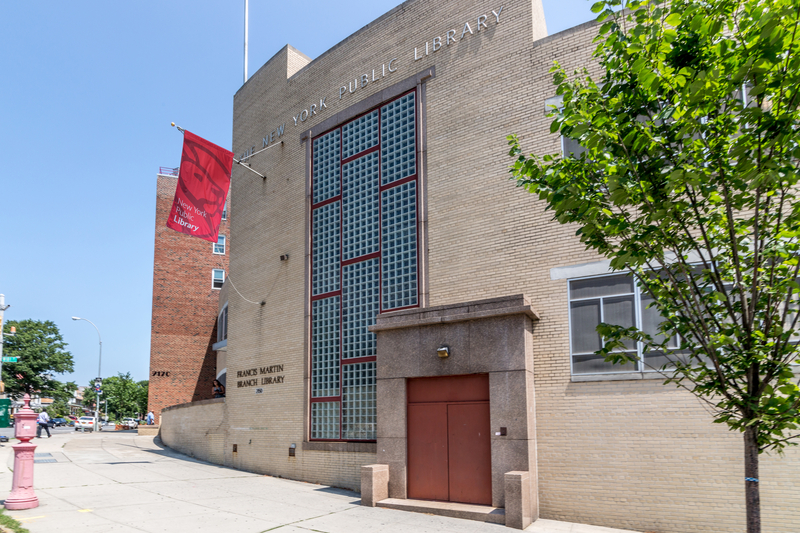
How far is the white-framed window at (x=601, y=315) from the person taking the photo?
11742mm

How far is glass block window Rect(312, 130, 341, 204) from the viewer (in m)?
18.5

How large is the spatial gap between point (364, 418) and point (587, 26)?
36.7ft

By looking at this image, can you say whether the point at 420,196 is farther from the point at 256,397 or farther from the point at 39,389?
the point at 39,389

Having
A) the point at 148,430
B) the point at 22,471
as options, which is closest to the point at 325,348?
the point at 22,471

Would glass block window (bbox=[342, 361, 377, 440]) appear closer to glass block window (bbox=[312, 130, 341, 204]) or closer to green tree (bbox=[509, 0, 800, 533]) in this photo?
glass block window (bbox=[312, 130, 341, 204])

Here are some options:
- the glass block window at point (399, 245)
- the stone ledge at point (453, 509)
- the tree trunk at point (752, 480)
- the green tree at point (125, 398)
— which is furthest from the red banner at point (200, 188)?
the green tree at point (125, 398)

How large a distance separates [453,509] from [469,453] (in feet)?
4.05

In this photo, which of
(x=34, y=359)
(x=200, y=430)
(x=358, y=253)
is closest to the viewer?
(x=358, y=253)

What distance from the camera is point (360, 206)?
17.5 metres

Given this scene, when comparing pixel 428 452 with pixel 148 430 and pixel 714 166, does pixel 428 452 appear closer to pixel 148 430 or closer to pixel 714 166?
pixel 714 166

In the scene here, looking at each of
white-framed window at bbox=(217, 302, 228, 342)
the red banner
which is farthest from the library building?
white-framed window at bbox=(217, 302, 228, 342)

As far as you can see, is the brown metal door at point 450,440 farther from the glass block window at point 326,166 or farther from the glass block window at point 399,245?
the glass block window at point 326,166

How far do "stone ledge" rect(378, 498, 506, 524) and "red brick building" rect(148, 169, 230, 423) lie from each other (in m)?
32.4

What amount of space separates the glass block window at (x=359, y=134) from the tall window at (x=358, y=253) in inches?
1.2
